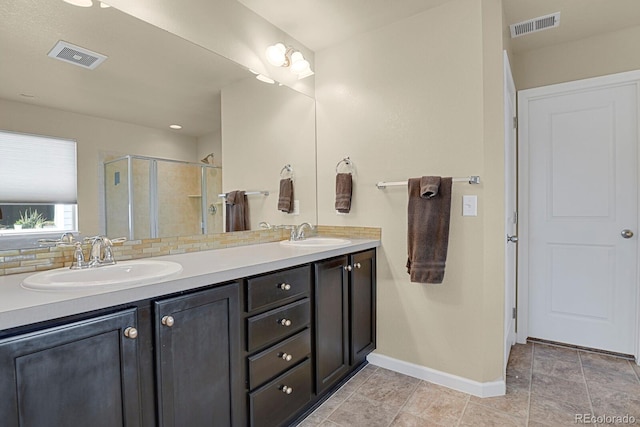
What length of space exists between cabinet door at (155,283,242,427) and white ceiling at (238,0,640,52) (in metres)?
1.76

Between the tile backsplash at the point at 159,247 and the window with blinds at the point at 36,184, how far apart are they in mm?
95

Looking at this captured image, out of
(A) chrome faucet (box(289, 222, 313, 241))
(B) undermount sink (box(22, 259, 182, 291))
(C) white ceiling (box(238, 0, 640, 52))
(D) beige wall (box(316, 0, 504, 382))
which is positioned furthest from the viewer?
(A) chrome faucet (box(289, 222, 313, 241))

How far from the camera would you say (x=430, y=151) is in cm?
211

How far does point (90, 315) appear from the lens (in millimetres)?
953

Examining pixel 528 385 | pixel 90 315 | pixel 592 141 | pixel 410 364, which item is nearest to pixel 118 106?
pixel 90 315

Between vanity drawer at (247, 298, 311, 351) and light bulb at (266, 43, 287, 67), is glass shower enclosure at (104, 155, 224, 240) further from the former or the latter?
light bulb at (266, 43, 287, 67)

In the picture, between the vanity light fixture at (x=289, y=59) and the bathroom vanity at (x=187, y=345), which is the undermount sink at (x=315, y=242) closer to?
the bathroom vanity at (x=187, y=345)

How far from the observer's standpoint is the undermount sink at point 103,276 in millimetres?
1012

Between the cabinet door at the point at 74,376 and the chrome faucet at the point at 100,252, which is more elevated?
the chrome faucet at the point at 100,252

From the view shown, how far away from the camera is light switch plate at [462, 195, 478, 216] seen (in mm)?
1965

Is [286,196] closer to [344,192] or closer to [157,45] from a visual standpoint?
[344,192]

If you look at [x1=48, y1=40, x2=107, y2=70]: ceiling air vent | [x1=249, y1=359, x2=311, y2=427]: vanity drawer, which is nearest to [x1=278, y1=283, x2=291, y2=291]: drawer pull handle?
[x1=249, y1=359, x2=311, y2=427]: vanity drawer

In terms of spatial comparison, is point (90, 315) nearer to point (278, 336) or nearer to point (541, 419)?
point (278, 336)

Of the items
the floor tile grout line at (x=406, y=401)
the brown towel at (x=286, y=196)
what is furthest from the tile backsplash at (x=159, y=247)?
the floor tile grout line at (x=406, y=401)
